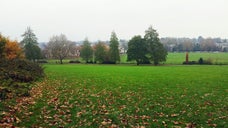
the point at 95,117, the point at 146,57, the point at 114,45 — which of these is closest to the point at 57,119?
the point at 95,117

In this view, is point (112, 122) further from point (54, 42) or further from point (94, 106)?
point (54, 42)

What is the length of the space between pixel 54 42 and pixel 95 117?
3339 inches

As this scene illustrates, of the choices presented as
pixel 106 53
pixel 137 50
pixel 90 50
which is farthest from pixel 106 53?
pixel 137 50

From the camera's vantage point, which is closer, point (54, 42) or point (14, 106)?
point (14, 106)

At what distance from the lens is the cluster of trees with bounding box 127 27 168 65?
71.7m

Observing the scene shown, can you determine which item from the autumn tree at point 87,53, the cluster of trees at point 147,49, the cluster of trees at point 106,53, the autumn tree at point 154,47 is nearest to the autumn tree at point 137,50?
the cluster of trees at point 147,49

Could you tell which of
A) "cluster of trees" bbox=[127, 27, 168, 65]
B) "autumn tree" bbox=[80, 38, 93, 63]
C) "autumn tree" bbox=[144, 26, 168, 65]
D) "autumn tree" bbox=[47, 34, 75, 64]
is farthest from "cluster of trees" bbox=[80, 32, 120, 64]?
"autumn tree" bbox=[144, 26, 168, 65]

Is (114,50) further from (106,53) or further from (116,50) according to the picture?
(106,53)

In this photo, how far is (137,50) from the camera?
75812mm

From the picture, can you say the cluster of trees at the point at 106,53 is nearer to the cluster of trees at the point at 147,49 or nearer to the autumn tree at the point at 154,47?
→ the cluster of trees at the point at 147,49

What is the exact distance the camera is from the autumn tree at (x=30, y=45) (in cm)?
8219

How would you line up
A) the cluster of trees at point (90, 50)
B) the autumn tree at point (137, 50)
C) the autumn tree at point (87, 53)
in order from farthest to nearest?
the autumn tree at point (87, 53) → the cluster of trees at point (90, 50) → the autumn tree at point (137, 50)

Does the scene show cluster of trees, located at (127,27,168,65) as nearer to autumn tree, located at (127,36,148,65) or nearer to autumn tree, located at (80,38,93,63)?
autumn tree, located at (127,36,148,65)

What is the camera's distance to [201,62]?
2879 inches
